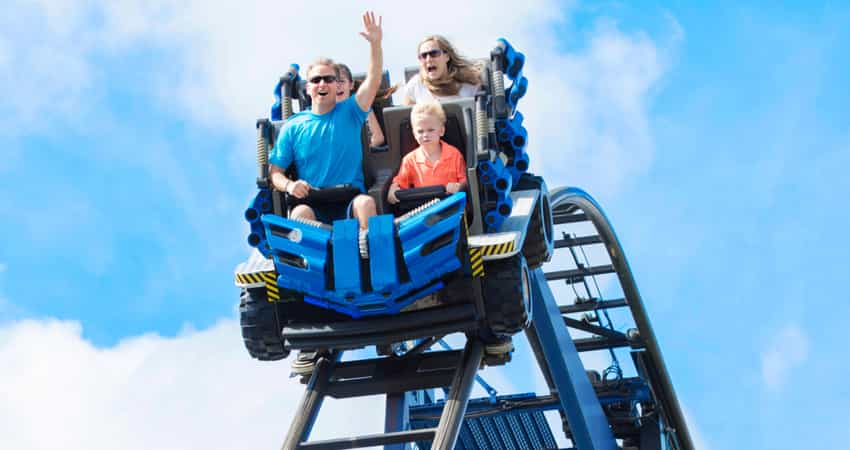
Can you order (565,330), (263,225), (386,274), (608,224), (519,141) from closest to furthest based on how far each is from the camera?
(386,274)
(263,225)
(519,141)
(565,330)
(608,224)

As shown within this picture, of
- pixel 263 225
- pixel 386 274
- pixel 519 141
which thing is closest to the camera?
pixel 386 274

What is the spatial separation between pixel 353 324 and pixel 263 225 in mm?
659

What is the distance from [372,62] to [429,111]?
38 centimetres

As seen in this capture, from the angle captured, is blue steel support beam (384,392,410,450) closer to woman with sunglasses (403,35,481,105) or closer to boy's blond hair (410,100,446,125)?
boy's blond hair (410,100,446,125)

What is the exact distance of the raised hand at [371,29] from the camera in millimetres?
6715

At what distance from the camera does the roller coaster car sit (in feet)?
20.9

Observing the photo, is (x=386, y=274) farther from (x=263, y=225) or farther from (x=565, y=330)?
(x=565, y=330)

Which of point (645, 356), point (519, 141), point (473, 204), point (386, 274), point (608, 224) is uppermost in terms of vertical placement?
point (608, 224)

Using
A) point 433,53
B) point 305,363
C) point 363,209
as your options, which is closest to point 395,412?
point 305,363

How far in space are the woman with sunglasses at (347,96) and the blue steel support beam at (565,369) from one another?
5.09ft

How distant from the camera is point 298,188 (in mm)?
6660

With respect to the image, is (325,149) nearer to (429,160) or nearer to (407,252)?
(429,160)

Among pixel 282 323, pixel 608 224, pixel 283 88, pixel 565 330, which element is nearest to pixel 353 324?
pixel 282 323

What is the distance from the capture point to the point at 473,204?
6.72 metres
